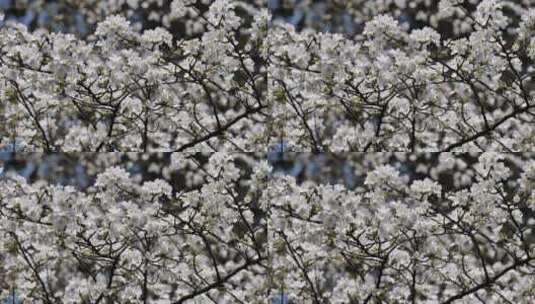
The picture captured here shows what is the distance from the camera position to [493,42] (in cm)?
324

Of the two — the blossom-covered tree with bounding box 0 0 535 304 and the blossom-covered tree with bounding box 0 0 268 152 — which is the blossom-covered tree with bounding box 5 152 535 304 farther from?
the blossom-covered tree with bounding box 0 0 268 152

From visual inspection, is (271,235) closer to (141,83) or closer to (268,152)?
(268,152)

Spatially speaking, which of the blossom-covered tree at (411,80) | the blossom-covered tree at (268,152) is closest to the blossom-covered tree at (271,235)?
the blossom-covered tree at (268,152)

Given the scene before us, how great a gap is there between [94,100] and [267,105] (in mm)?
656

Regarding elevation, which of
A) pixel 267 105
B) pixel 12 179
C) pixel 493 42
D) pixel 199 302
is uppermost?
pixel 493 42

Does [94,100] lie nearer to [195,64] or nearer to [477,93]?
[195,64]

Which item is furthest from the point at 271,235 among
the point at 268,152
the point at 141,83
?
the point at 141,83

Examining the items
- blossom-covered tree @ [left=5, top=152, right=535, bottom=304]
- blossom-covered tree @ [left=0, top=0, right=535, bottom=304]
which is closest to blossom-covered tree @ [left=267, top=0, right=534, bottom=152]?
blossom-covered tree @ [left=0, top=0, right=535, bottom=304]

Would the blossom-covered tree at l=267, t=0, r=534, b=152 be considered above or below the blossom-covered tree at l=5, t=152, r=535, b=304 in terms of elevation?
above

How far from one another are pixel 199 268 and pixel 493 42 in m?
1.42

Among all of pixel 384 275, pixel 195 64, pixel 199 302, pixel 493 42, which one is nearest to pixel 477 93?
pixel 493 42

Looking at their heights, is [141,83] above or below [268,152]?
above

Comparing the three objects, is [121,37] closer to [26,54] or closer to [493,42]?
[26,54]

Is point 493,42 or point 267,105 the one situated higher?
point 493,42
